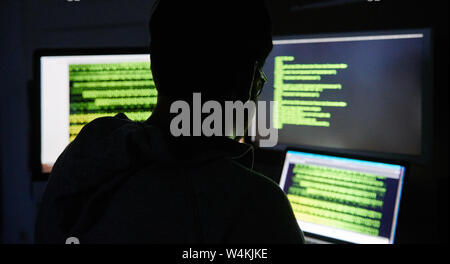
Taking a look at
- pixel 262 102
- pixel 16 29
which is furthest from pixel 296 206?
pixel 16 29

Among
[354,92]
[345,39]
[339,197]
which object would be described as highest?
[345,39]

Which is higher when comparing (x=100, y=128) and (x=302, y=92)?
(x=302, y=92)

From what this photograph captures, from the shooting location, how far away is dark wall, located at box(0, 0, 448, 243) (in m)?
0.91

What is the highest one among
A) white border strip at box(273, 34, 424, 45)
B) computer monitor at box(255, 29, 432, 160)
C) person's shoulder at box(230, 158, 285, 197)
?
white border strip at box(273, 34, 424, 45)

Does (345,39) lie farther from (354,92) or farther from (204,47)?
(204,47)

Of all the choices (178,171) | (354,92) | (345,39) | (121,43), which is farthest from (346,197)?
(121,43)

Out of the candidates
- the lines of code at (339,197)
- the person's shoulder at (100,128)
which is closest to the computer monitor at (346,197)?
the lines of code at (339,197)

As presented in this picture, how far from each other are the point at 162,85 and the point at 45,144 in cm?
71

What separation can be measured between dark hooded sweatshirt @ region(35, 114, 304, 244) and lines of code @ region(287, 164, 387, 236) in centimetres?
44

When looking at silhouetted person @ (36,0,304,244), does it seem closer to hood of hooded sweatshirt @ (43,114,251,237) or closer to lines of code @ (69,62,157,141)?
hood of hooded sweatshirt @ (43,114,251,237)

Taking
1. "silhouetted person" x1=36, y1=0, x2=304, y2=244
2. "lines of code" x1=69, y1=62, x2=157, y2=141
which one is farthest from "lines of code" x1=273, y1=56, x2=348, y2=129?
"silhouetted person" x1=36, y1=0, x2=304, y2=244

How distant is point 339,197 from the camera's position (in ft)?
3.05

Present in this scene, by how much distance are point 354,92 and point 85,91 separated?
80 centimetres

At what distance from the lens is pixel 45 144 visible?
111 centimetres
